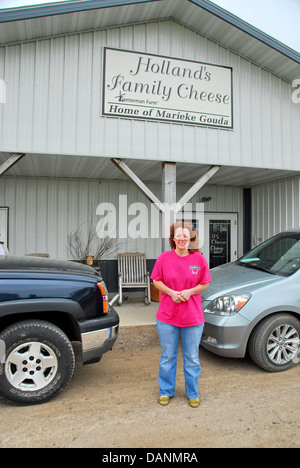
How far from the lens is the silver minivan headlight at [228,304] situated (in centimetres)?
381

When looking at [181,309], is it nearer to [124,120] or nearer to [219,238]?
[124,120]

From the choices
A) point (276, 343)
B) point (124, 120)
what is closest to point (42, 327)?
point (276, 343)

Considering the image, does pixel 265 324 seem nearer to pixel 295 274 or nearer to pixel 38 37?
pixel 295 274

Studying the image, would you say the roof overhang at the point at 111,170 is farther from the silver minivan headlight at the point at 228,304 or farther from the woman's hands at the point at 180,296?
the woman's hands at the point at 180,296

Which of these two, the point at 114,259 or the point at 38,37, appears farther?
the point at 114,259

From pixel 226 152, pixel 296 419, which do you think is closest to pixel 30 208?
pixel 226 152

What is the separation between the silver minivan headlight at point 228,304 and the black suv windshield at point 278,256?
0.73 metres

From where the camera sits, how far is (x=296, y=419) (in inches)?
113

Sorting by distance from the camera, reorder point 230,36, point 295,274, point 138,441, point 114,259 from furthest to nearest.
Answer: point 114,259
point 230,36
point 295,274
point 138,441

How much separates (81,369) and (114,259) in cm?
439

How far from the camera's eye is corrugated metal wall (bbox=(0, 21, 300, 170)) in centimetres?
545

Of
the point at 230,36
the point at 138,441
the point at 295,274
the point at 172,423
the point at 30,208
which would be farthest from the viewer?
the point at 30,208

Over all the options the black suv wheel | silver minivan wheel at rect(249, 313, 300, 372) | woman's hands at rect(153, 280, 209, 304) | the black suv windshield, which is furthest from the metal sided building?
the black suv wheel

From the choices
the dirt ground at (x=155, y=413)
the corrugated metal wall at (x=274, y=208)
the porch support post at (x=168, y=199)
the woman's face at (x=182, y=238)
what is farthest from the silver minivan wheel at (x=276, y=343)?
the corrugated metal wall at (x=274, y=208)
